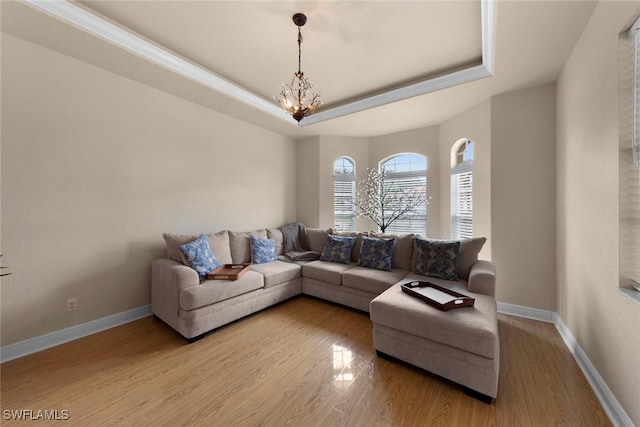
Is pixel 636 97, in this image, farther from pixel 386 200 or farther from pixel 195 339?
pixel 195 339

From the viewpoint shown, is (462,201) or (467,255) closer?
(467,255)

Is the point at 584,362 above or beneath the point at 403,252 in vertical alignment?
beneath

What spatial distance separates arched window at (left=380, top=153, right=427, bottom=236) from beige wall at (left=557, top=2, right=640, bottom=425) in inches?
82.2

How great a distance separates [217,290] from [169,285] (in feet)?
1.74

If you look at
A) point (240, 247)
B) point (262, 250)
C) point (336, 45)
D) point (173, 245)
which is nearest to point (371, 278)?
point (262, 250)

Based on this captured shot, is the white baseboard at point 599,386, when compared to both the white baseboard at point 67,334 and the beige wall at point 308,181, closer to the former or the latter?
the beige wall at point 308,181

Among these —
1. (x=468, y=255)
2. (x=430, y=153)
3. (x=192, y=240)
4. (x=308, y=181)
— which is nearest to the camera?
(x=468, y=255)

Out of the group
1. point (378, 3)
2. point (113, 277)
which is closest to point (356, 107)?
point (378, 3)

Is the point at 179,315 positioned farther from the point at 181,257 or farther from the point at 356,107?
the point at 356,107

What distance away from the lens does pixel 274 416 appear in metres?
1.55

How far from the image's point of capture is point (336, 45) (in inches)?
96.7

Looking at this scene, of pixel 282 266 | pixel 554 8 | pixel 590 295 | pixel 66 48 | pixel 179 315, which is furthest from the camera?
pixel 282 266

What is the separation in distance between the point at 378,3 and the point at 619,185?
218 centimetres

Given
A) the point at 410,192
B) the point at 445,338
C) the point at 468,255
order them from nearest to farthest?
the point at 445,338, the point at 468,255, the point at 410,192
